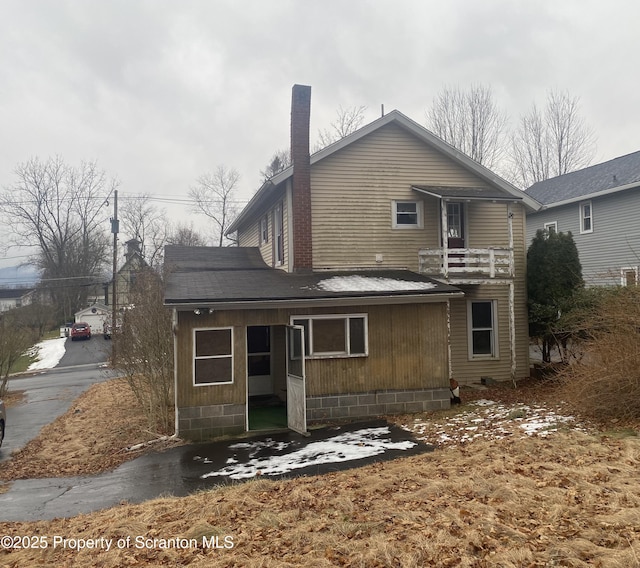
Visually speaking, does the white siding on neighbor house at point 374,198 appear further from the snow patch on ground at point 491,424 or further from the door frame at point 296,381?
the snow patch on ground at point 491,424

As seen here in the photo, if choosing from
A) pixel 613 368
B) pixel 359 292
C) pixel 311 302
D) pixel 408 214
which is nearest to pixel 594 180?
pixel 408 214

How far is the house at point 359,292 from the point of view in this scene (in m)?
11.1

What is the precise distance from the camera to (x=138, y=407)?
15094mm

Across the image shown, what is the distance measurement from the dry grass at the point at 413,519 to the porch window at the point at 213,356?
396cm

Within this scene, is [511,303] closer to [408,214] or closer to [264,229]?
[408,214]

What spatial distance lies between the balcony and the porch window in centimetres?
649

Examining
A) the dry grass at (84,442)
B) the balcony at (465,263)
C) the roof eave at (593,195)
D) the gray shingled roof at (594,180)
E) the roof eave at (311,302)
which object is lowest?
the dry grass at (84,442)

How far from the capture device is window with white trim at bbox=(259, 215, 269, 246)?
18.0m

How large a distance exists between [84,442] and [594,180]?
22819 millimetres

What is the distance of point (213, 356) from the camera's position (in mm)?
11055

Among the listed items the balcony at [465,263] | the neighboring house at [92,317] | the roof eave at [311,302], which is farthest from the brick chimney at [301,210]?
the neighboring house at [92,317]

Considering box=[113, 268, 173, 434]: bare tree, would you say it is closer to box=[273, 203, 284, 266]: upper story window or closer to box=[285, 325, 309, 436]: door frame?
box=[285, 325, 309, 436]: door frame

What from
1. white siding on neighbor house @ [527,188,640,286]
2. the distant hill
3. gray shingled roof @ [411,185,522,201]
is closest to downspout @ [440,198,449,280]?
gray shingled roof @ [411,185,522,201]

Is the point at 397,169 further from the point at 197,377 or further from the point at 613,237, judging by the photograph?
the point at 613,237
